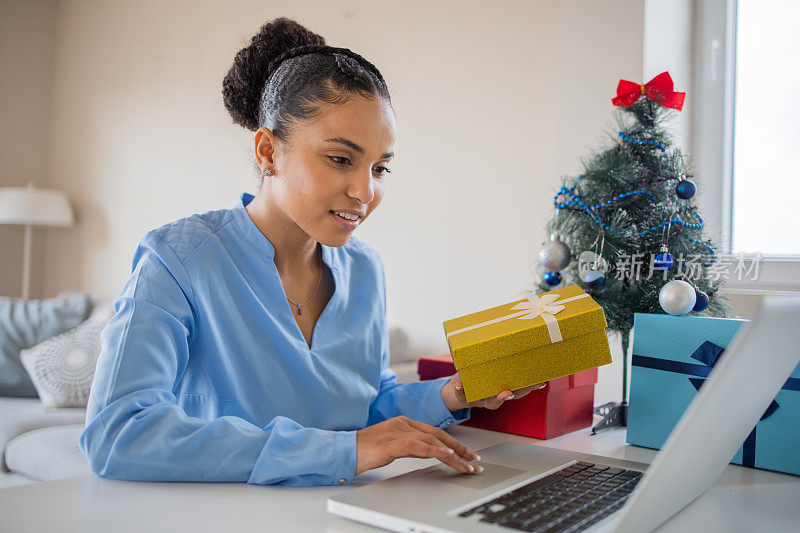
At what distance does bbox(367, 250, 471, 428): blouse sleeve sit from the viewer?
1.10m

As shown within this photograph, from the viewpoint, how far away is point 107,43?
3.87 meters

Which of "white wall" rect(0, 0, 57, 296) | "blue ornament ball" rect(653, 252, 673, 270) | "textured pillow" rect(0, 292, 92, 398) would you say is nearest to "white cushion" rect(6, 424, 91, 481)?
"textured pillow" rect(0, 292, 92, 398)

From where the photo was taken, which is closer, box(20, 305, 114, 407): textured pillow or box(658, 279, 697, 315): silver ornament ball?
box(658, 279, 697, 315): silver ornament ball

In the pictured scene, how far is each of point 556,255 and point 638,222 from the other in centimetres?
15

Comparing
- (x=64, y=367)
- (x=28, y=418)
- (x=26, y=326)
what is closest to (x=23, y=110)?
(x=26, y=326)

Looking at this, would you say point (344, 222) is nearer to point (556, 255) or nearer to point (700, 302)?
point (556, 255)

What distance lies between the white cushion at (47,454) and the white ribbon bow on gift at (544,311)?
55.7 inches

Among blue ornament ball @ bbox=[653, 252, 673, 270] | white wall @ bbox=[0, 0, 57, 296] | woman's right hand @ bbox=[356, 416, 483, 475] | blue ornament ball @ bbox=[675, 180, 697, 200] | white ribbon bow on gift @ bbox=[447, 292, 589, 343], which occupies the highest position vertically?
white wall @ bbox=[0, 0, 57, 296]

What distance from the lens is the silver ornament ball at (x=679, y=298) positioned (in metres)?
1.00

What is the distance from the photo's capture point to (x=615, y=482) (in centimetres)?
75

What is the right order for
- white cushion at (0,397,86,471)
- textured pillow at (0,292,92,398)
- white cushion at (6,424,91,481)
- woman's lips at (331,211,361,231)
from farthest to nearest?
textured pillow at (0,292,92,398)
white cushion at (0,397,86,471)
white cushion at (6,424,91,481)
woman's lips at (331,211,361,231)

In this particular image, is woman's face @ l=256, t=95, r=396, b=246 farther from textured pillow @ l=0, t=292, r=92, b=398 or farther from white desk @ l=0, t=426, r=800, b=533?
textured pillow @ l=0, t=292, r=92, b=398

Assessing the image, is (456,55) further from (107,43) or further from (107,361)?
(107,43)

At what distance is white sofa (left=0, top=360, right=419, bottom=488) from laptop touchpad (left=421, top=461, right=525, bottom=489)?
128 centimetres
